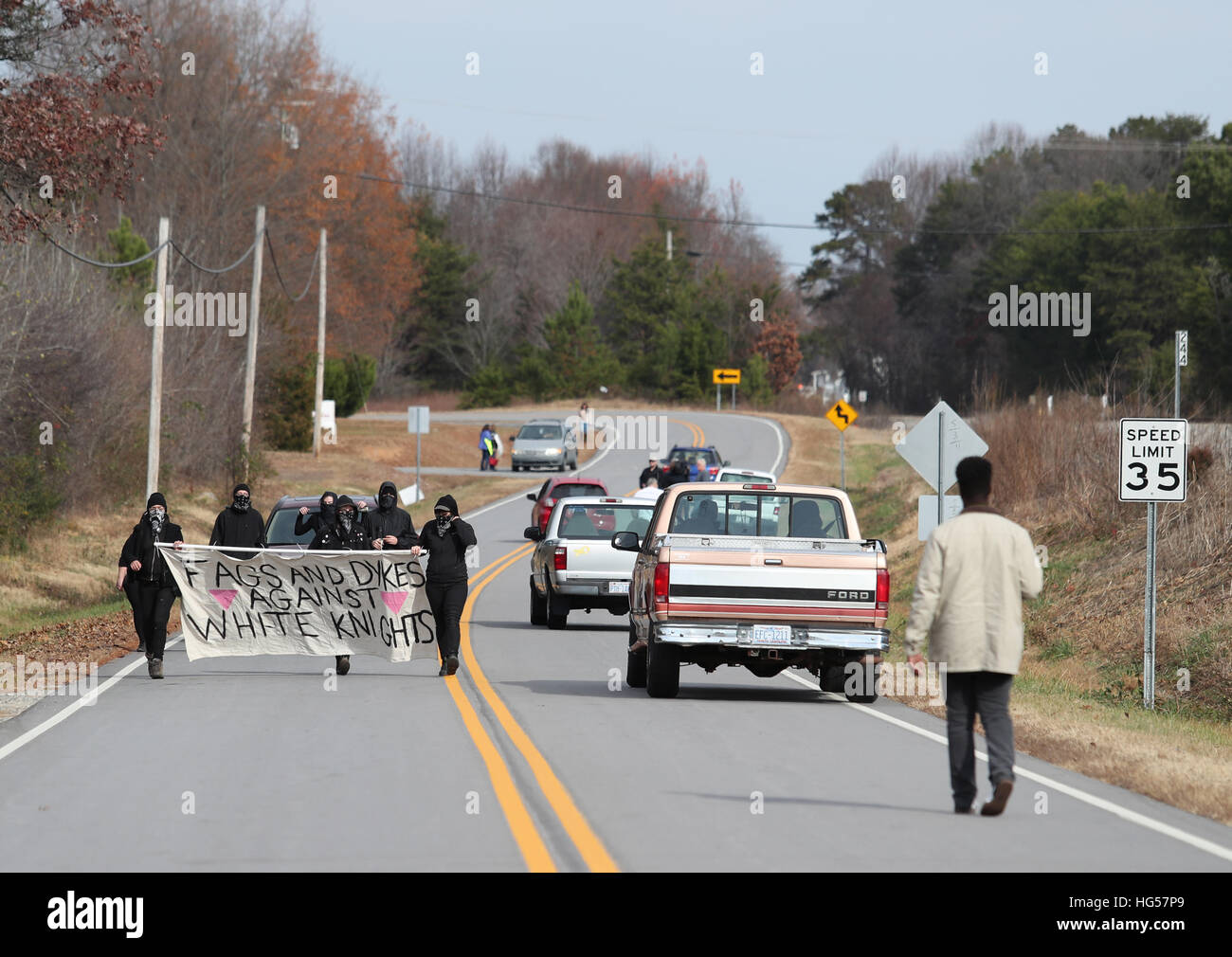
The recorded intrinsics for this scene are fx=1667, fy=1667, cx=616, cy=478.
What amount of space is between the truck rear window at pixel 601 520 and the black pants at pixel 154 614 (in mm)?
6204

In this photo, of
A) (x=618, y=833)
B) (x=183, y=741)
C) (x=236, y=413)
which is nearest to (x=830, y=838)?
(x=618, y=833)

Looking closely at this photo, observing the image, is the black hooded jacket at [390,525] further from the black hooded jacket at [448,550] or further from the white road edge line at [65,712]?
the white road edge line at [65,712]

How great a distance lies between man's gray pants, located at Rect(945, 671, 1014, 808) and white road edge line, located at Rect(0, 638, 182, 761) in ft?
21.4

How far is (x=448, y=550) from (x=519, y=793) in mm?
7138

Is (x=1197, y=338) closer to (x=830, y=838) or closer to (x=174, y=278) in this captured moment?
(x=174, y=278)

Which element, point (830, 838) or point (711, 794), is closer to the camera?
point (830, 838)

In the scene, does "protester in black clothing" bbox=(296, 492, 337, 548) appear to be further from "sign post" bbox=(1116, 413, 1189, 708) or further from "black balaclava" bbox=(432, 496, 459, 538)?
"sign post" bbox=(1116, 413, 1189, 708)

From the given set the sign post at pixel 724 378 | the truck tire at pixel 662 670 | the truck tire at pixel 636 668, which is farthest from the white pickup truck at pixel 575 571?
the sign post at pixel 724 378

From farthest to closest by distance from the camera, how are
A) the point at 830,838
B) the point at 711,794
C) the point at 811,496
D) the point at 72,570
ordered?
the point at 72,570, the point at 811,496, the point at 711,794, the point at 830,838

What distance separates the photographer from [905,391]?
112 m

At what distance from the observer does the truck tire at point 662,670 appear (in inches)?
587

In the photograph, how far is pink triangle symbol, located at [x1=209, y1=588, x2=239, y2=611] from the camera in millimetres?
17734

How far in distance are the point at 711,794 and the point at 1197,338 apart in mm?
63985

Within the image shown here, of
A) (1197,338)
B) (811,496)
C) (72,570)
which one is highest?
(1197,338)
